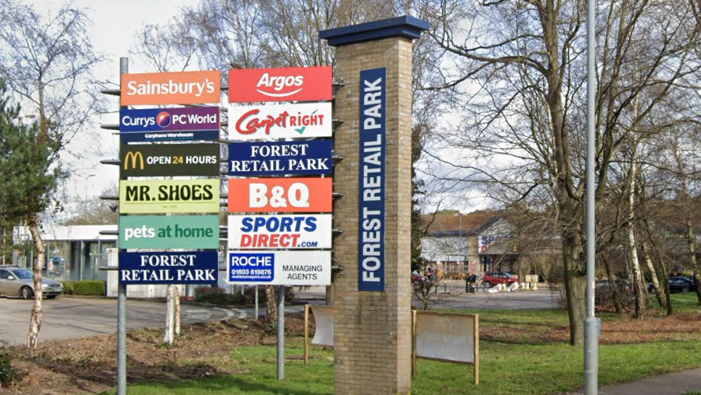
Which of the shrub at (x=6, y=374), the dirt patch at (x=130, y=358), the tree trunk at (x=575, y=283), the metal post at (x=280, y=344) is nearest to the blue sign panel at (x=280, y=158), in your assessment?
the metal post at (x=280, y=344)

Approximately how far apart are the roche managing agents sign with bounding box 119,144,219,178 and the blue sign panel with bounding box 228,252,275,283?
55.5 inches

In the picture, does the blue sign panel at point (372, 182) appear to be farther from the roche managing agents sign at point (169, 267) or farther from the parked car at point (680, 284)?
the parked car at point (680, 284)

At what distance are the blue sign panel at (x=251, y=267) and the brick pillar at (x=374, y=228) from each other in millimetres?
1103

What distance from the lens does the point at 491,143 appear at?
21.5 m

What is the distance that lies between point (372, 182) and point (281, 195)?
1.55 metres

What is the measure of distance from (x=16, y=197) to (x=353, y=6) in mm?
12918

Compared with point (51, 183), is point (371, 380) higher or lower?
lower

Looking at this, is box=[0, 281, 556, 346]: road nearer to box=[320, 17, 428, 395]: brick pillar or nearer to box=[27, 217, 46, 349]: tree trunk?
box=[27, 217, 46, 349]: tree trunk

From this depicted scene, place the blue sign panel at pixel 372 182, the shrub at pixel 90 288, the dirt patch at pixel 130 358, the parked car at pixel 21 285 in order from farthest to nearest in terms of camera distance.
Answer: the shrub at pixel 90 288 < the parked car at pixel 21 285 < the dirt patch at pixel 130 358 < the blue sign panel at pixel 372 182

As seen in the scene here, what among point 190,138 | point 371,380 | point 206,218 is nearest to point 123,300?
point 206,218

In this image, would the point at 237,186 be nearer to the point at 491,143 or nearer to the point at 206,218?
the point at 206,218

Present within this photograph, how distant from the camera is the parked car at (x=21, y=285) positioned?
38.3 meters

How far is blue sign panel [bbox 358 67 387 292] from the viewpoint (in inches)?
453

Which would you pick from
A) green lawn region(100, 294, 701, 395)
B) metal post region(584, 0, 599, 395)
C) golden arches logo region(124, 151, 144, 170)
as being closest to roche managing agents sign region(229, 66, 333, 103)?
golden arches logo region(124, 151, 144, 170)
